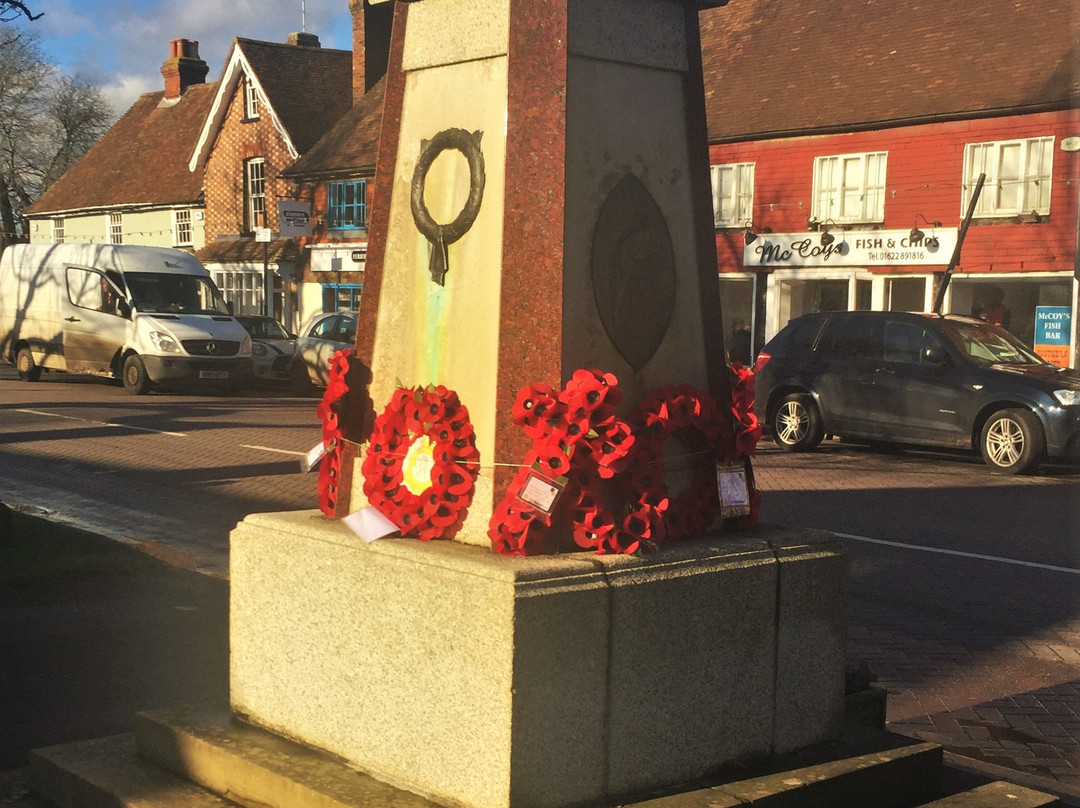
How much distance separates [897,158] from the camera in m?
27.2

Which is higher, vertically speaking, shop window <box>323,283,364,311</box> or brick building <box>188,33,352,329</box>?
brick building <box>188,33,352,329</box>

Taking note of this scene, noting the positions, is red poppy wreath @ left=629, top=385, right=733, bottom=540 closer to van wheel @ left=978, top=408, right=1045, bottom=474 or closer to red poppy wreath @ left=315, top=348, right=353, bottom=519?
red poppy wreath @ left=315, top=348, right=353, bottom=519

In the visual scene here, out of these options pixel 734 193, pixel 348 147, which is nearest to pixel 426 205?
pixel 734 193

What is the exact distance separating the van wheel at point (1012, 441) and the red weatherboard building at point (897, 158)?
805cm

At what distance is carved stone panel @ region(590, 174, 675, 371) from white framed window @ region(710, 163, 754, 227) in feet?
85.7

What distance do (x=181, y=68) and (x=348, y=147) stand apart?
15.8 meters

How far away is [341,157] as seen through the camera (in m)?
40.0

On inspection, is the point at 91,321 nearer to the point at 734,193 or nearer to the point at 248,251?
the point at 734,193

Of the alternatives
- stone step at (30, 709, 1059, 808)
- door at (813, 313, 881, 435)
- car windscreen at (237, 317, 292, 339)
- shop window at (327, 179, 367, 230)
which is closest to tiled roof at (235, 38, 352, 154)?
shop window at (327, 179, 367, 230)

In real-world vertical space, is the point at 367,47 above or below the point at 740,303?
above

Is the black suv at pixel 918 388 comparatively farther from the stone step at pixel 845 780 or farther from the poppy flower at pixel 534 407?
the poppy flower at pixel 534 407

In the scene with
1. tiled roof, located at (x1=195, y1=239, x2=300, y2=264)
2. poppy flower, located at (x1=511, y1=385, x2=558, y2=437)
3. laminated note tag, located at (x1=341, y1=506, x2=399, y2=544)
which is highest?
tiled roof, located at (x1=195, y1=239, x2=300, y2=264)

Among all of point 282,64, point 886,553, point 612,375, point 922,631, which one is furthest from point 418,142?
point 282,64

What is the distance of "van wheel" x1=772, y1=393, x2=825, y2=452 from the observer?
56.7 ft
